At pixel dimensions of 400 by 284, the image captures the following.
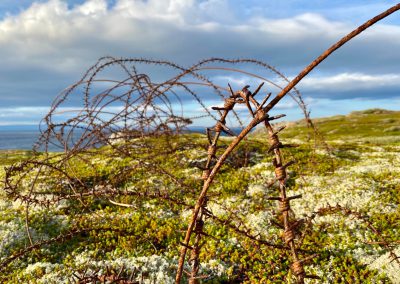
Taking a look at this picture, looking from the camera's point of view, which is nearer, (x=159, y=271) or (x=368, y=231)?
(x=159, y=271)

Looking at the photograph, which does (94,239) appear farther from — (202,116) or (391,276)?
(391,276)

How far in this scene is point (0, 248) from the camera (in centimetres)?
1161

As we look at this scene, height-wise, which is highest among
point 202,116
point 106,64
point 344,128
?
point 106,64

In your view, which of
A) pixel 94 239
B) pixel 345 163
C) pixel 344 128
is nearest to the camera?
pixel 94 239

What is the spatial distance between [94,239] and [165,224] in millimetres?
2665

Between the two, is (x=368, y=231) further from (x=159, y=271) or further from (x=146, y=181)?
(x=146, y=181)

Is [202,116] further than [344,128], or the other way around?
[344,128]

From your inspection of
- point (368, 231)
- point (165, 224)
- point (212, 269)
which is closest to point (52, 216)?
point (165, 224)

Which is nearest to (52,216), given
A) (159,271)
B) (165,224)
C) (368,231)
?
(165,224)

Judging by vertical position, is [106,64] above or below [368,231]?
above

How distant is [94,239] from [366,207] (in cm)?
1060

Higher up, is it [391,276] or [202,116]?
[202,116]

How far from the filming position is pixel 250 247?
1091 cm

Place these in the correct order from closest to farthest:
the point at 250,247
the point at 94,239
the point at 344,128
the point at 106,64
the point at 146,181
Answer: the point at 106,64 → the point at 250,247 → the point at 94,239 → the point at 146,181 → the point at 344,128
